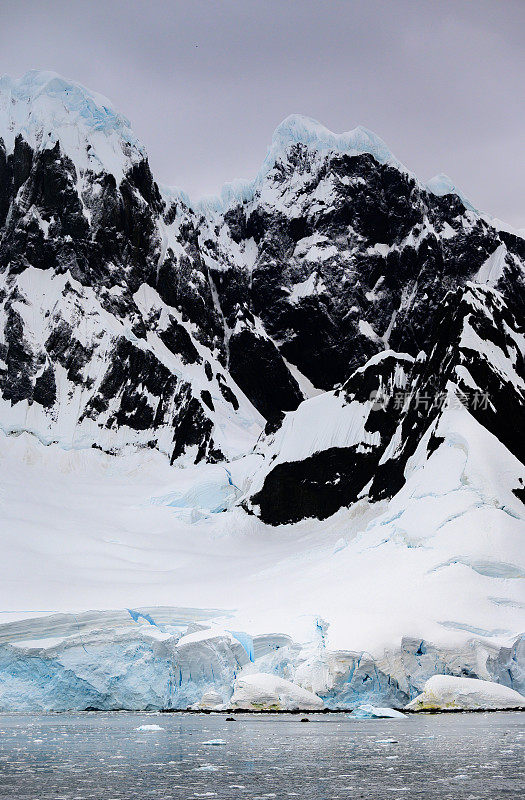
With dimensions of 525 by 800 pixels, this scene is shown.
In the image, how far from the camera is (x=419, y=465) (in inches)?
3174

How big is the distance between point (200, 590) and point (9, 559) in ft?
57.1

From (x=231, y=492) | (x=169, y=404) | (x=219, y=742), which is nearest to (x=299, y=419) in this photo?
(x=231, y=492)

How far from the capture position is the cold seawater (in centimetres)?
2258

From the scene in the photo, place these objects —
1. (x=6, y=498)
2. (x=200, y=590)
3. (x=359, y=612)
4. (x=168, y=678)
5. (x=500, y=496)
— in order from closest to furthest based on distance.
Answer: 1. (x=168, y=678)
2. (x=359, y=612)
3. (x=500, y=496)
4. (x=200, y=590)
5. (x=6, y=498)

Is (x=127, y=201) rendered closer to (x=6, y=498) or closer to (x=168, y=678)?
(x=6, y=498)

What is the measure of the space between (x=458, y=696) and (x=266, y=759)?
2085cm

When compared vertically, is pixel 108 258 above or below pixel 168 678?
above

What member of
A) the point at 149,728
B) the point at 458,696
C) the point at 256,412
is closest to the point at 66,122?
the point at 256,412

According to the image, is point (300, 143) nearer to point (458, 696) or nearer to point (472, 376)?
point (472, 376)

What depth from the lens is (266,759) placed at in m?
28.4

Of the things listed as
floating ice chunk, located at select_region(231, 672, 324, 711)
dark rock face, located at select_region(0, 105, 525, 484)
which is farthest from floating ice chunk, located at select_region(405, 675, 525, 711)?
dark rock face, located at select_region(0, 105, 525, 484)

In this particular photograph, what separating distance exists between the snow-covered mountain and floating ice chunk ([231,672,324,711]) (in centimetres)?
158

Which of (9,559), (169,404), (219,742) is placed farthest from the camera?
(169,404)

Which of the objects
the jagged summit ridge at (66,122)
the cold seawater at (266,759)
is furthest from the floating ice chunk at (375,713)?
the jagged summit ridge at (66,122)
